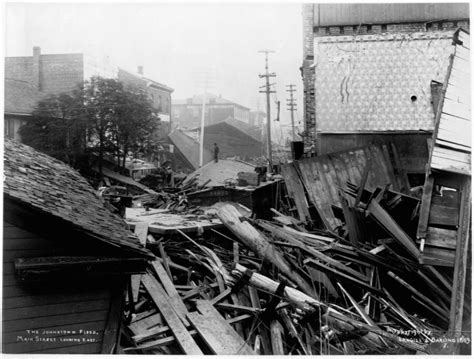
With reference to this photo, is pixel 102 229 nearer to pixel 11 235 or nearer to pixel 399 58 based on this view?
pixel 11 235

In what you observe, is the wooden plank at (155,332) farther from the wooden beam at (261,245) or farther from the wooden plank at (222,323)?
the wooden beam at (261,245)

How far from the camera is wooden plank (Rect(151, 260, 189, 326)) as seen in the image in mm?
6633

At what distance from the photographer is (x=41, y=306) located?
5.05 metres

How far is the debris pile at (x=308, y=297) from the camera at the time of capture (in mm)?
5793

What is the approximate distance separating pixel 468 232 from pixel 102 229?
199 inches

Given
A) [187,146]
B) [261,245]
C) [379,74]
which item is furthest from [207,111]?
[261,245]

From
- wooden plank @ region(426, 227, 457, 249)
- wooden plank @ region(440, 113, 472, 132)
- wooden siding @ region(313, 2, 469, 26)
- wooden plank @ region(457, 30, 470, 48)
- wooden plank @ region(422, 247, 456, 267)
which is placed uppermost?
wooden siding @ region(313, 2, 469, 26)

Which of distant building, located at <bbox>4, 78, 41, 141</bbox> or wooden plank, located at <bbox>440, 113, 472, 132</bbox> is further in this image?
distant building, located at <bbox>4, 78, 41, 141</bbox>

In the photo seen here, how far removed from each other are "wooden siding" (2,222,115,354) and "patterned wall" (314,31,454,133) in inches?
330

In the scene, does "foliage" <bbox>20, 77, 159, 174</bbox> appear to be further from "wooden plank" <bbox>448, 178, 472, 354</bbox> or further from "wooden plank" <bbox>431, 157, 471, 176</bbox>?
"wooden plank" <bbox>448, 178, 472, 354</bbox>

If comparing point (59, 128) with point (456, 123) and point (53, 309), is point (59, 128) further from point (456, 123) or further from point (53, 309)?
point (456, 123)

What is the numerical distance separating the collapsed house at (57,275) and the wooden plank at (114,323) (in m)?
0.01

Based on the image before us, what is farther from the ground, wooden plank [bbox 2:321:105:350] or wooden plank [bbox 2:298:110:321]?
wooden plank [bbox 2:298:110:321]

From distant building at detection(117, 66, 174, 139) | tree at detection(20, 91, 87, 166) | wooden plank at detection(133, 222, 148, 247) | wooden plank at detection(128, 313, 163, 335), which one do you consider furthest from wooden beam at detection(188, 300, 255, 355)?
distant building at detection(117, 66, 174, 139)
